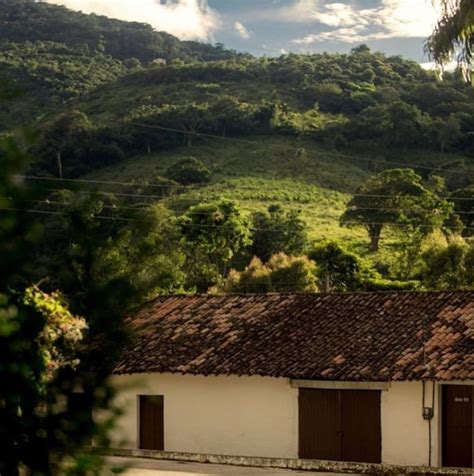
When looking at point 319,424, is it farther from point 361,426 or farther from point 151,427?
point 151,427

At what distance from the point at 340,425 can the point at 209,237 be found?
30.5m

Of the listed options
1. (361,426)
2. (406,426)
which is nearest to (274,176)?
(361,426)

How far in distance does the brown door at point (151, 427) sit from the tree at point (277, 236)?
3176 centimetres

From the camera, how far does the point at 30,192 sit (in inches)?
197

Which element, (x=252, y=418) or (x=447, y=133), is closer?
(x=252, y=418)

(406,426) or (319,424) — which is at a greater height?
(406,426)

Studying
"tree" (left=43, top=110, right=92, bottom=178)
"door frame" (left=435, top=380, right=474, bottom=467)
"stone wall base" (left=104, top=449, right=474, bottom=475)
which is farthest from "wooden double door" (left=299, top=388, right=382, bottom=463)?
"tree" (left=43, top=110, right=92, bottom=178)

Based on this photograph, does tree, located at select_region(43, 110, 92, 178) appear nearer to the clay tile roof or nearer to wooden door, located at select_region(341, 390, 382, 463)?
the clay tile roof

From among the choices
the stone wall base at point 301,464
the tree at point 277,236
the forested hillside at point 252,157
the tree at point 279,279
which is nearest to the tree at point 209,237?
the forested hillside at point 252,157

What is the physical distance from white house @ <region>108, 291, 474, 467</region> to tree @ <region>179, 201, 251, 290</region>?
25599 millimetres

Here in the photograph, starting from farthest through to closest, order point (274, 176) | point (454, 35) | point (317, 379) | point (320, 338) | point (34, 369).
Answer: point (274, 176) → point (320, 338) → point (317, 379) → point (454, 35) → point (34, 369)

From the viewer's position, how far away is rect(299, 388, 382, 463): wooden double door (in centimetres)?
2284

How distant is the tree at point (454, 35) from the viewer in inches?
739

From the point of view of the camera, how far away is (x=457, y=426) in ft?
72.5
